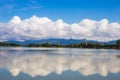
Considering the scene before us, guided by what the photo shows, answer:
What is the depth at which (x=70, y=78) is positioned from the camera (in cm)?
2098

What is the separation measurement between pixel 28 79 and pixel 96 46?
155205 millimetres

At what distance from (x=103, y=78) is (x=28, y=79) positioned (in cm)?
621

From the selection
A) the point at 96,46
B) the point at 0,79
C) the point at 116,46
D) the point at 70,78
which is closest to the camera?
the point at 0,79

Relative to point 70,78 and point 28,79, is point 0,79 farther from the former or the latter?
point 70,78

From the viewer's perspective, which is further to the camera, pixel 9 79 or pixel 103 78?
pixel 103 78

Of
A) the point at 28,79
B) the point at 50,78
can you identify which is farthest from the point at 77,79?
the point at 28,79

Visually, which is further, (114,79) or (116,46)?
(116,46)

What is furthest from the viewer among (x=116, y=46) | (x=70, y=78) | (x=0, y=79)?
(x=116, y=46)

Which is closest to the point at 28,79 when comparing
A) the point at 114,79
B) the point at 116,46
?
the point at 114,79

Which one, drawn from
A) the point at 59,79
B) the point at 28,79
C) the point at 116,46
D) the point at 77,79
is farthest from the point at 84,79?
the point at 116,46

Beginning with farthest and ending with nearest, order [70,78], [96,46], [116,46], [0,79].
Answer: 1. [96,46]
2. [116,46]
3. [70,78]
4. [0,79]

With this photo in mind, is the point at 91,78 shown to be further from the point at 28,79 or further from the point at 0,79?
the point at 0,79

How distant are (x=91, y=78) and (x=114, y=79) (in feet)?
6.08

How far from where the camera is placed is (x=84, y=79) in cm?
2075
